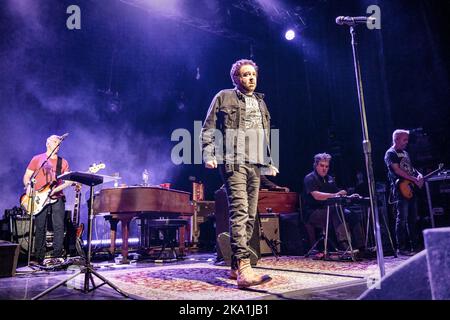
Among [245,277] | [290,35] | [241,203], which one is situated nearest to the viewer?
[245,277]

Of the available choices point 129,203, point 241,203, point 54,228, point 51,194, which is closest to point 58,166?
point 51,194

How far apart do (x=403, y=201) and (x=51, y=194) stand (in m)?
6.14

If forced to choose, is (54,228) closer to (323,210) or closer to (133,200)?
(133,200)

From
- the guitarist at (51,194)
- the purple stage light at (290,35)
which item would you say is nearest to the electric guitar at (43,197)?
the guitarist at (51,194)

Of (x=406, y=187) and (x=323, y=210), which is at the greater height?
(x=406, y=187)

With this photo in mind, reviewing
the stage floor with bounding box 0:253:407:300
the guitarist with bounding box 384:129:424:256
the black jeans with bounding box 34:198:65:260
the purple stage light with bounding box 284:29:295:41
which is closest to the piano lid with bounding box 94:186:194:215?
the black jeans with bounding box 34:198:65:260

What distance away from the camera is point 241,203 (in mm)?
3121

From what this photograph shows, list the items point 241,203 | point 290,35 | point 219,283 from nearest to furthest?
point 241,203
point 219,283
point 290,35

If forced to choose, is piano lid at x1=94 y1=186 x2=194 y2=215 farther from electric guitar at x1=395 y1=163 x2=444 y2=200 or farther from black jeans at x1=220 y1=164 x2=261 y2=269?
electric guitar at x1=395 y1=163 x2=444 y2=200

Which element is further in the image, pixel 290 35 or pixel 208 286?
pixel 290 35

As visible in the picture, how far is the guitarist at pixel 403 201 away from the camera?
5910 mm

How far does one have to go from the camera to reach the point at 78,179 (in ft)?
10.2

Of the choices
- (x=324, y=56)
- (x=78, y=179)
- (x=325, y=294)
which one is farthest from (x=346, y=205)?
(x=324, y=56)

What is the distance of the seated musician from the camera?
5.55 meters
